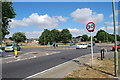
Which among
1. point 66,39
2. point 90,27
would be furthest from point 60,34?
point 90,27

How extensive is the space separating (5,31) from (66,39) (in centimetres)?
4702

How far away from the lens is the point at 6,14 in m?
38.3

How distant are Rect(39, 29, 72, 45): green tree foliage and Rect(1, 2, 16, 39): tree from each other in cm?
2939

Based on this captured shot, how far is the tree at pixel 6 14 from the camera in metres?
37.5

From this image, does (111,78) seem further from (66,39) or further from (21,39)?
(21,39)

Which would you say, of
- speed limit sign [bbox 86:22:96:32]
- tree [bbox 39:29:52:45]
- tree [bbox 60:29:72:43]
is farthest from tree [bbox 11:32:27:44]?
speed limit sign [bbox 86:22:96:32]

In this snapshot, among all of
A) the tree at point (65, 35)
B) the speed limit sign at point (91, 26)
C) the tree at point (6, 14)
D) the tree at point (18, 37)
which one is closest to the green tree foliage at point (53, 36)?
the tree at point (65, 35)

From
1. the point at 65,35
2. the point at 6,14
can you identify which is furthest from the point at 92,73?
the point at 65,35

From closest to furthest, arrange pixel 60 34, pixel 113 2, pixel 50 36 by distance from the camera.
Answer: pixel 113 2
pixel 50 36
pixel 60 34

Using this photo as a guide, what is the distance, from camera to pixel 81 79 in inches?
257

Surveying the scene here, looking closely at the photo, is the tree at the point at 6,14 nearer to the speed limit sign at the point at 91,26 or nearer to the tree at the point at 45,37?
the tree at the point at 45,37

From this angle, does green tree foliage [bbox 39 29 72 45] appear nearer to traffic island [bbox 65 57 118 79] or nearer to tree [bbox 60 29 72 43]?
tree [bbox 60 29 72 43]

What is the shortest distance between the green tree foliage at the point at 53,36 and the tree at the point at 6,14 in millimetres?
29392

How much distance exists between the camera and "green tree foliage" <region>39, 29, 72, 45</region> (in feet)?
233
